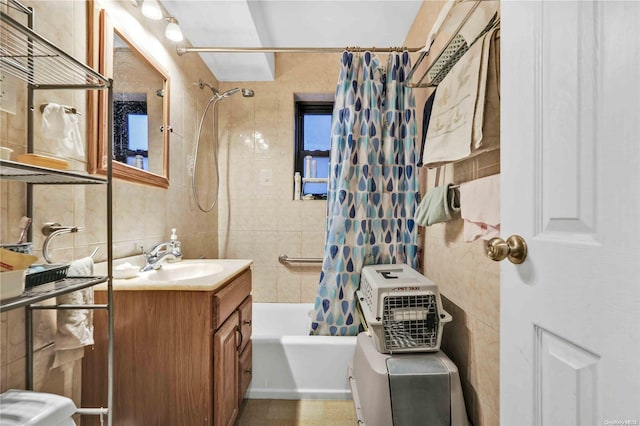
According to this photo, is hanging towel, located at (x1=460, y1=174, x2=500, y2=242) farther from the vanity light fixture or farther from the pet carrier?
the vanity light fixture

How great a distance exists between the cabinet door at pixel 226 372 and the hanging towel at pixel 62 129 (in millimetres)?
841

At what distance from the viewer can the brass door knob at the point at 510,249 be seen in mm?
570

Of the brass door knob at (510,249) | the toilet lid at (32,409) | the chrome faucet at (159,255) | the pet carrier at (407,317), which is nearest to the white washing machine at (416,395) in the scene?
the pet carrier at (407,317)

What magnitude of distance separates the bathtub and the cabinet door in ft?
1.09

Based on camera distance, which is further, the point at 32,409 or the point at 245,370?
the point at 245,370

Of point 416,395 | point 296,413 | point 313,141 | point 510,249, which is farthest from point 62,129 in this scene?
point 313,141

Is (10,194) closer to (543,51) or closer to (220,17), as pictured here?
(543,51)

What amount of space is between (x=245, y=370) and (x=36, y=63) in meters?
1.54

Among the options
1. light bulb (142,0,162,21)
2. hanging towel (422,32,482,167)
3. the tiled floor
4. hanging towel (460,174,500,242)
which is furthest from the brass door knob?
light bulb (142,0,162,21)

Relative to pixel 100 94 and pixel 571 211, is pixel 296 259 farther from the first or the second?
pixel 571 211

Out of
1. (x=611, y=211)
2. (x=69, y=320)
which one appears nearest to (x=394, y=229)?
(x=611, y=211)

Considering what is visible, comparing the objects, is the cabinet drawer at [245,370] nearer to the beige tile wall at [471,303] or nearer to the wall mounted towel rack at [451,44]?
the beige tile wall at [471,303]

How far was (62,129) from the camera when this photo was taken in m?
0.96

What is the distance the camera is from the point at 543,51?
0.53m
